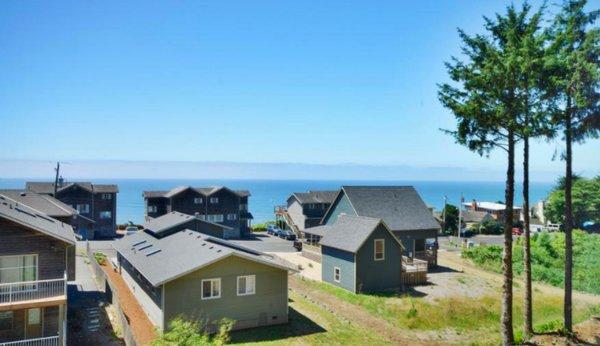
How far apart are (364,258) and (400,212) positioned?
11983 millimetres

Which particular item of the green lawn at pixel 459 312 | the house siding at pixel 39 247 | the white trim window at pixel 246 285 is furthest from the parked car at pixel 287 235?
the house siding at pixel 39 247

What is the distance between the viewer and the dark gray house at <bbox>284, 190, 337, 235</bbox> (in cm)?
6606

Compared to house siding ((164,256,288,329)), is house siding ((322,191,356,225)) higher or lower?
higher

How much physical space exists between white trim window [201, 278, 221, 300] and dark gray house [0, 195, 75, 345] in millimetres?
7020

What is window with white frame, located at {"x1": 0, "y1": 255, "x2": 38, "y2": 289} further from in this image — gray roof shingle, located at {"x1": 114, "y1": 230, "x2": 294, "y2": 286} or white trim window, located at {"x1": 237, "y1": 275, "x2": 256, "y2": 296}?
white trim window, located at {"x1": 237, "y1": 275, "x2": 256, "y2": 296}

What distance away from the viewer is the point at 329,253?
37.8 meters

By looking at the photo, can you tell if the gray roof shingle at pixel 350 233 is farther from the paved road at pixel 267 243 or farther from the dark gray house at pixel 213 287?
the paved road at pixel 267 243

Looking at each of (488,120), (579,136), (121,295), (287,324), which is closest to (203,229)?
(121,295)

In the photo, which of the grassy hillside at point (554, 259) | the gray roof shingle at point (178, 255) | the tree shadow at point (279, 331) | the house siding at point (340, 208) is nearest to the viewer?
the tree shadow at point (279, 331)

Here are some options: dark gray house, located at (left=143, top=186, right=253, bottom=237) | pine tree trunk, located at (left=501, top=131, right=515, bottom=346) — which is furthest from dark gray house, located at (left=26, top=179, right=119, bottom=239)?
pine tree trunk, located at (left=501, top=131, right=515, bottom=346)

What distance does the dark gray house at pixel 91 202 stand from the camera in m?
62.6

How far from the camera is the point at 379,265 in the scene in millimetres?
35438

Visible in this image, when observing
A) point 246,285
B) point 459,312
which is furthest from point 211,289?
point 459,312

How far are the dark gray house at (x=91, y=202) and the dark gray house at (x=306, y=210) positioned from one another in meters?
26.8
